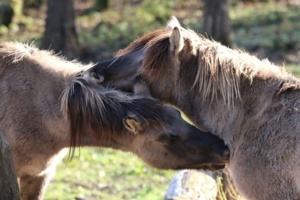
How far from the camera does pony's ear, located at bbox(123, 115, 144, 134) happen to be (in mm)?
5375

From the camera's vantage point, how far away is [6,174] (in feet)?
14.8

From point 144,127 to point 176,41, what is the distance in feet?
2.33

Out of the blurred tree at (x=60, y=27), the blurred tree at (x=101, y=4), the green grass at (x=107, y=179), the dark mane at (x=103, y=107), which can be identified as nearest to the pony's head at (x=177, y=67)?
the dark mane at (x=103, y=107)

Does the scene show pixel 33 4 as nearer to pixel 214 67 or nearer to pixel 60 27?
pixel 60 27

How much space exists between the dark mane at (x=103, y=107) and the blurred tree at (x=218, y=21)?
1045 centimetres

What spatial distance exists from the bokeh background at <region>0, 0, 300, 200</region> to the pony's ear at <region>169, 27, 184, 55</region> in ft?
7.99

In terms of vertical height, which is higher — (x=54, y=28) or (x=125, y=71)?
(x=125, y=71)

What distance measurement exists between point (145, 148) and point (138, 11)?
16.1 metres

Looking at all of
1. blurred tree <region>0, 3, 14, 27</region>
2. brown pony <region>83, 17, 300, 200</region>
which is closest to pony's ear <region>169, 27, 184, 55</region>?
brown pony <region>83, 17, 300, 200</region>

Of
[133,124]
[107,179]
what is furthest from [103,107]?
[107,179]

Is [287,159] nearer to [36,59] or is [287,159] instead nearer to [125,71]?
[125,71]

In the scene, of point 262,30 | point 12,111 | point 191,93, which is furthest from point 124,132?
point 262,30

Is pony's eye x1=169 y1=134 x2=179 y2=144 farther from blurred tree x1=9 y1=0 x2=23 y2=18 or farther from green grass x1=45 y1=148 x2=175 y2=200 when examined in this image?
blurred tree x1=9 y1=0 x2=23 y2=18

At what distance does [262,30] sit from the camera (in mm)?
18125
